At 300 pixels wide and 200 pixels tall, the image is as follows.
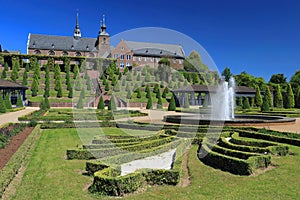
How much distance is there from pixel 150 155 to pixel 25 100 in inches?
1566

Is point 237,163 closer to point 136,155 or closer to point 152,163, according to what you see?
point 152,163

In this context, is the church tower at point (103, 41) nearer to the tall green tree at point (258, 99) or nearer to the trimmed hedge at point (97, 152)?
the tall green tree at point (258, 99)

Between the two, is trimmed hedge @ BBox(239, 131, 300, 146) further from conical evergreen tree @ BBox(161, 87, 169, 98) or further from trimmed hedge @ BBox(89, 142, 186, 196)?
conical evergreen tree @ BBox(161, 87, 169, 98)

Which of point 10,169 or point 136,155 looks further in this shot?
point 136,155

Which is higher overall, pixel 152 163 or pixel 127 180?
pixel 127 180

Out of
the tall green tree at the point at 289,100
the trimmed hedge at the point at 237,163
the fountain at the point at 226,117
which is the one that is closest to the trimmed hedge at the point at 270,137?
the fountain at the point at 226,117

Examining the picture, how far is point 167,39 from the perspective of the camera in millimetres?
11883

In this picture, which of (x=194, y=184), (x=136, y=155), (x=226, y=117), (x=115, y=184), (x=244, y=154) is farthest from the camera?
(x=226, y=117)

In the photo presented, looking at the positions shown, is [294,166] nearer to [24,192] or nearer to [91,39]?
[24,192]

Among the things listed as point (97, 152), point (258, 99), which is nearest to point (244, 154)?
point (97, 152)

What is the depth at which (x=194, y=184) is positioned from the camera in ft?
23.2

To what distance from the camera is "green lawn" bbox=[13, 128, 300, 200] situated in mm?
6277

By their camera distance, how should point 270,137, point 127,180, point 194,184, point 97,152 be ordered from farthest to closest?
point 270,137 < point 97,152 < point 194,184 < point 127,180

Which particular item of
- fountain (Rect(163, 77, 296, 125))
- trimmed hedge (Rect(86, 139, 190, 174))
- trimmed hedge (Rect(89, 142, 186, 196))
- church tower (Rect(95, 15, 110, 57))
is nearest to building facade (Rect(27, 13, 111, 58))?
church tower (Rect(95, 15, 110, 57))
